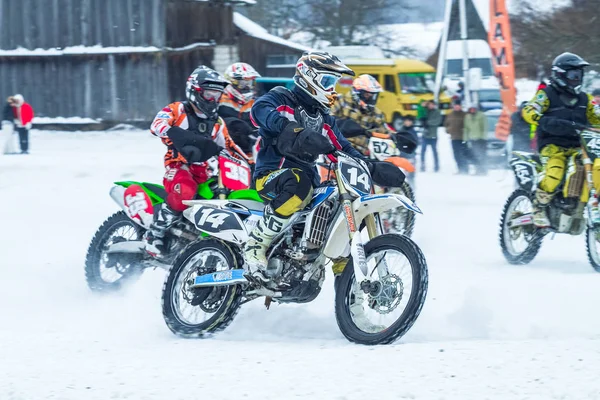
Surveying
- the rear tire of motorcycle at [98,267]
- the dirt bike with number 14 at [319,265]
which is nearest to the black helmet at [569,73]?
the dirt bike with number 14 at [319,265]

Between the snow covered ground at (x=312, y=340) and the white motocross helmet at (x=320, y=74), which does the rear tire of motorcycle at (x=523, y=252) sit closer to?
the snow covered ground at (x=312, y=340)

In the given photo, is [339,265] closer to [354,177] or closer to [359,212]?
[359,212]

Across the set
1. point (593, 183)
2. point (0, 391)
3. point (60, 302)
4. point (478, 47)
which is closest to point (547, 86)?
point (593, 183)

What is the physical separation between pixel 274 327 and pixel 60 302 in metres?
2.40

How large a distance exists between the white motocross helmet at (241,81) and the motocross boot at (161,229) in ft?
7.89

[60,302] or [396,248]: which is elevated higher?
[396,248]

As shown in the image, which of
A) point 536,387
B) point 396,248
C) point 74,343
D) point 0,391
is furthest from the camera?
point 74,343

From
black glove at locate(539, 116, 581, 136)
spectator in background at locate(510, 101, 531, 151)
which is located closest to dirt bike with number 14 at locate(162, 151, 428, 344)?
black glove at locate(539, 116, 581, 136)

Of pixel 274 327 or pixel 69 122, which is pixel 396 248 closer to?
pixel 274 327

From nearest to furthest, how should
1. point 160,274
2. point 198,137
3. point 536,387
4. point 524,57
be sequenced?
point 536,387, point 198,137, point 160,274, point 524,57

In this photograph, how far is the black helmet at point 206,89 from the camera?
7.83 meters

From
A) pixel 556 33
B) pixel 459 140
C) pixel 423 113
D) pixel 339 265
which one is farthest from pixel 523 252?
pixel 556 33

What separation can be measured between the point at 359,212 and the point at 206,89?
237 centimetres

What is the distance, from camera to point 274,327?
688cm
